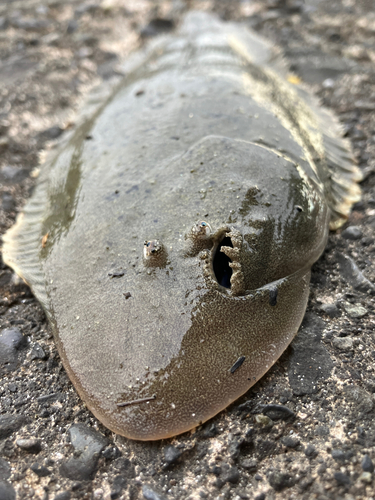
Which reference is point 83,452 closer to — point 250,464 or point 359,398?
point 250,464

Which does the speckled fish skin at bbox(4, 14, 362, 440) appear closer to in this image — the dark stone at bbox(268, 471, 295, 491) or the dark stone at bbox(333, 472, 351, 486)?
the dark stone at bbox(268, 471, 295, 491)

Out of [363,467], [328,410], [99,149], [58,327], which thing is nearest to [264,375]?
[328,410]

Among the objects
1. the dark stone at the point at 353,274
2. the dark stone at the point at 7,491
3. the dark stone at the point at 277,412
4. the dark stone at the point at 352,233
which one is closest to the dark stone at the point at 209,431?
the dark stone at the point at 277,412

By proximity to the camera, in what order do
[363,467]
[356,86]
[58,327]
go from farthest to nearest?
[356,86]
[58,327]
[363,467]

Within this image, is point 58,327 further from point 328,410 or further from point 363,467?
point 363,467

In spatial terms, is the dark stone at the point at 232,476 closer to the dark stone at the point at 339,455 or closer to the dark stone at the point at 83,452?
the dark stone at the point at 339,455

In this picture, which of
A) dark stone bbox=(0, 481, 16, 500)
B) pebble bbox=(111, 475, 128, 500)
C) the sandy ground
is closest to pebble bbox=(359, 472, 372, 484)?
the sandy ground

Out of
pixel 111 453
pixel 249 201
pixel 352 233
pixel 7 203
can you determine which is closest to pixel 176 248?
pixel 249 201

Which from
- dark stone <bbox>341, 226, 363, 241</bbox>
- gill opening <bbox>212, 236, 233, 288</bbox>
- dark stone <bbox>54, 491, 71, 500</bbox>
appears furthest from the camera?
dark stone <bbox>341, 226, 363, 241</bbox>
